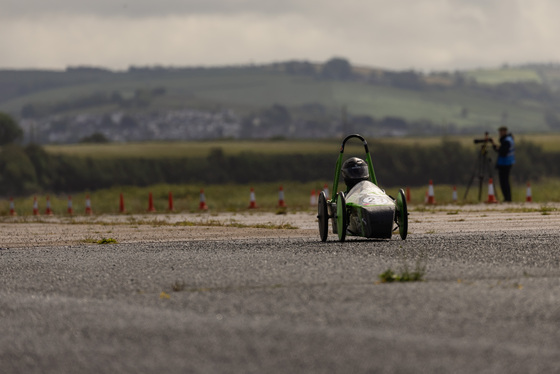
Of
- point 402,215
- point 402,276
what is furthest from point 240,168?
point 402,276

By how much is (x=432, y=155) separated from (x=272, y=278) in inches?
3408

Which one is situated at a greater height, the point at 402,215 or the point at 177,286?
the point at 402,215

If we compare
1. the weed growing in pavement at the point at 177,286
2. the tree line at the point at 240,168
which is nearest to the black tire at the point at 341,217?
the weed growing in pavement at the point at 177,286

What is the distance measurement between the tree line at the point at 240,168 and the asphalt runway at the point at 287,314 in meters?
75.7

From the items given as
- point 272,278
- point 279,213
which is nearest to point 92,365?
point 272,278

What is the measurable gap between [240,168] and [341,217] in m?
85.5

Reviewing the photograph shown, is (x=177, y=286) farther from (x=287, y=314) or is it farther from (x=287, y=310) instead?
(x=287, y=314)

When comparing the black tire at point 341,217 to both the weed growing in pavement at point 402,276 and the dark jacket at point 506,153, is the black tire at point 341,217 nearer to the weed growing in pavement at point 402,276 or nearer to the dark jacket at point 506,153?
the weed growing in pavement at point 402,276

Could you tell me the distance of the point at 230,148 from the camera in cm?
11675

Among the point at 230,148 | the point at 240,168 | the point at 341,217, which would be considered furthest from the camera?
the point at 230,148

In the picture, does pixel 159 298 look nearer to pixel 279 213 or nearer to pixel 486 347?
pixel 486 347

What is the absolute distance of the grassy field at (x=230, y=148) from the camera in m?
109

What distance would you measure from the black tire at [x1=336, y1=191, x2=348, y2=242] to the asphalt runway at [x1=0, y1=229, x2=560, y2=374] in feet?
7.74

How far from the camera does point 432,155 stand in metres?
96.5
